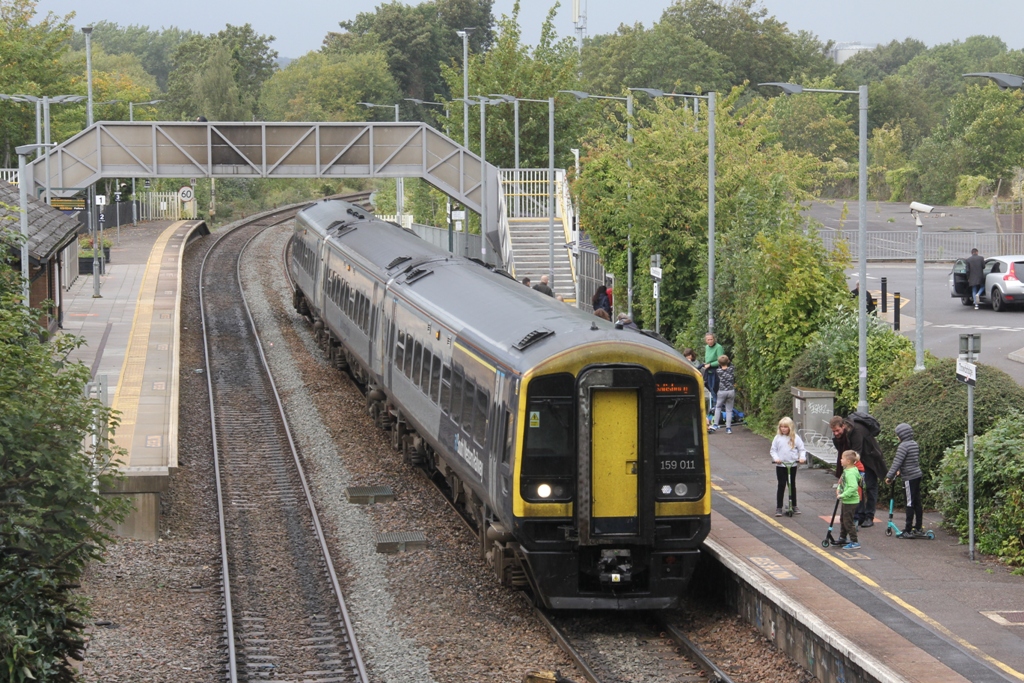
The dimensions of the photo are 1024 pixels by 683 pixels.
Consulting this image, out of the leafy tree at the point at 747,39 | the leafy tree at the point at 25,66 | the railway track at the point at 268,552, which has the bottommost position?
the railway track at the point at 268,552

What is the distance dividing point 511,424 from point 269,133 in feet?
→ 84.1

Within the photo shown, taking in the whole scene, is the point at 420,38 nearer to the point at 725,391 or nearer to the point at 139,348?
the point at 139,348

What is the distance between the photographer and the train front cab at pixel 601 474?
12969 mm

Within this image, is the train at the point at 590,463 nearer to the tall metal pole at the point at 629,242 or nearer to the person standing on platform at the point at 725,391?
the person standing on platform at the point at 725,391

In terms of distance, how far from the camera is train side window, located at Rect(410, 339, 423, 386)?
18.8m

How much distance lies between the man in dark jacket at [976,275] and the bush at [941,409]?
624 inches

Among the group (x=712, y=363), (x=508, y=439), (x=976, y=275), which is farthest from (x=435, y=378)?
(x=976, y=275)

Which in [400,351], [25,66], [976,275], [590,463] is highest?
[25,66]

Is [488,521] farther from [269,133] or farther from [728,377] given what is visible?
[269,133]

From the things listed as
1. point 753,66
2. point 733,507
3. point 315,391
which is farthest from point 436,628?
point 753,66

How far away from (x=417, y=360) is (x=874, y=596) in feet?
26.4

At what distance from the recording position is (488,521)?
575 inches

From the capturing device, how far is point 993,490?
589 inches

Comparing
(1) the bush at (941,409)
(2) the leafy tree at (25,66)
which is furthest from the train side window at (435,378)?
(2) the leafy tree at (25,66)
